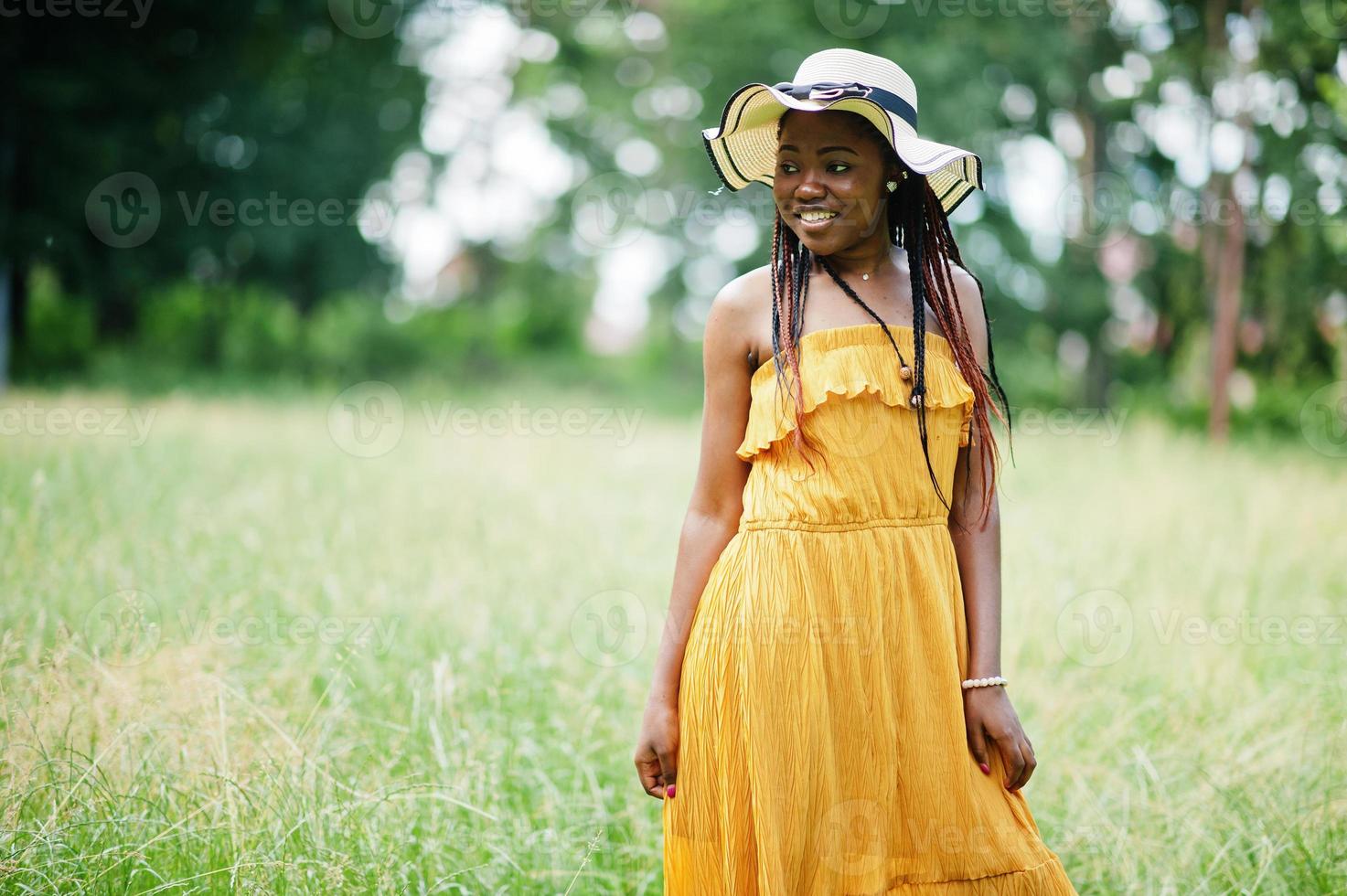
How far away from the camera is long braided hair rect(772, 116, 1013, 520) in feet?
6.25

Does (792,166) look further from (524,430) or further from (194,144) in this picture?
(194,144)

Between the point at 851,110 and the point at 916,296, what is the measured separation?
360 mm

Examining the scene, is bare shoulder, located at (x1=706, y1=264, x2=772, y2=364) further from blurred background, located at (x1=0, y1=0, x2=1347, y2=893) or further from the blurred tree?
the blurred tree

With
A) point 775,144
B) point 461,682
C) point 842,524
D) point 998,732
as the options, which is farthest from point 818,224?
point 461,682

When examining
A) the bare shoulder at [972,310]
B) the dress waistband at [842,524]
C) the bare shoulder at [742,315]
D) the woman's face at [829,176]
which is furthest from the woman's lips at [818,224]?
the dress waistband at [842,524]

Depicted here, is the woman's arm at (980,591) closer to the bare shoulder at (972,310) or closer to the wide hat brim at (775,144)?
the bare shoulder at (972,310)

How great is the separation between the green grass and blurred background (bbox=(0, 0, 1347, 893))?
0.07 feet

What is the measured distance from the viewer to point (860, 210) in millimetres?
1957

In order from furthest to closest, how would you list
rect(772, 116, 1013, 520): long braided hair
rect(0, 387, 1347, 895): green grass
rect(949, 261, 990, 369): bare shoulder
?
rect(0, 387, 1347, 895): green grass
rect(949, 261, 990, 369): bare shoulder
rect(772, 116, 1013, 520): long braided hair

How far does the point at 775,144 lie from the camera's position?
2.20 meters

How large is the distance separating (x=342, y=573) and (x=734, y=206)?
34.2 ft

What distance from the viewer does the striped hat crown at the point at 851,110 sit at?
1.88m

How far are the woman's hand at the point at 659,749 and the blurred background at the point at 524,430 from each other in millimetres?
742

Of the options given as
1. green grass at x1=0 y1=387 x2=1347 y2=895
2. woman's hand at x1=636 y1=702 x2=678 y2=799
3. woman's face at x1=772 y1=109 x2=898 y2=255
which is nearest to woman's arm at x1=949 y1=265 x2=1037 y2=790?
woman's face at x1=772 y1=109 x2=898 y2=255
